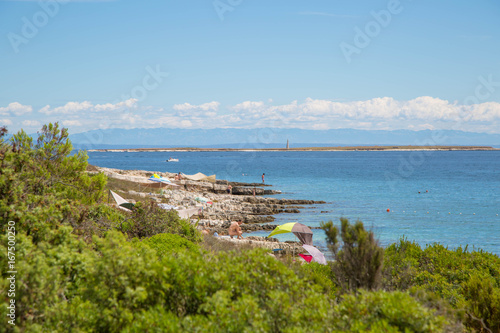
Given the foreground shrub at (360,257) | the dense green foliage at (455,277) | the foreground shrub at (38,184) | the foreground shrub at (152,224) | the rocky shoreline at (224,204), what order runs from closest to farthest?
the foreground shrub at (38,184) → the foreground shrub at (360,257) → the dense green foliage at (455,277) → the foreground shrub at (152,224) → the rocky shoreline at (224,204)

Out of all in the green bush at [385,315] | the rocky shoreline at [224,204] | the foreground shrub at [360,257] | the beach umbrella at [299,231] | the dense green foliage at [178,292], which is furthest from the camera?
the rocky shoreline at [224,204]

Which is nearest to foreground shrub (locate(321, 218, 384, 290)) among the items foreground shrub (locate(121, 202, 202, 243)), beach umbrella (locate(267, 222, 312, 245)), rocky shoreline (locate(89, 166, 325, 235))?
foreground shrub (locate(121, 202, 202, 243))

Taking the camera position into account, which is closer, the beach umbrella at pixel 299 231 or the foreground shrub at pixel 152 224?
the foreground shrub at pixel 152 224

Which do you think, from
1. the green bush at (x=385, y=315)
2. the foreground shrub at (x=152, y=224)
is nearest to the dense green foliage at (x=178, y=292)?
the green bush at (x=385, y=315)

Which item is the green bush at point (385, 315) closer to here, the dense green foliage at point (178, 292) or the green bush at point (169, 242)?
the dense green foliage at point (178, 292)

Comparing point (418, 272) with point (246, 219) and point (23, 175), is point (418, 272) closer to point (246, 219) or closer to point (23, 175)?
point (23, 175)

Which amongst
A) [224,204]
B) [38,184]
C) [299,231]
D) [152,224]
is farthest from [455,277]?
[224,204]

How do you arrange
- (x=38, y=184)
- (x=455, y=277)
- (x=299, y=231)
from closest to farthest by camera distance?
(x=38, y=184), (x=455, y=277), (x=299, y=231)

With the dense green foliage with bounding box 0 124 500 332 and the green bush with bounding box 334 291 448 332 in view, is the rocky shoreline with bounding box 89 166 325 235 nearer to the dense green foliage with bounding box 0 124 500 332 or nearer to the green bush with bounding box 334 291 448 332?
the dense green foliage with bounding box 0 124 500 332

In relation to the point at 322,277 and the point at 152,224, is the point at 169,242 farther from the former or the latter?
the point at 322,277

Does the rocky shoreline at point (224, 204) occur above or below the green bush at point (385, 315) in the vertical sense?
below

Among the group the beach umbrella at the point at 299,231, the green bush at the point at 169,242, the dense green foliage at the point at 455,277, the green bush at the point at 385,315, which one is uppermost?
the green bush at the point at 385,315

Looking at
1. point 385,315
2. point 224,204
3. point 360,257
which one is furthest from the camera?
point 224,204

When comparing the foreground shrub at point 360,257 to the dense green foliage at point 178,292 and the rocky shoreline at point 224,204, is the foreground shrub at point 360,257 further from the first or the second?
the rocky shoreline at point 224,204
